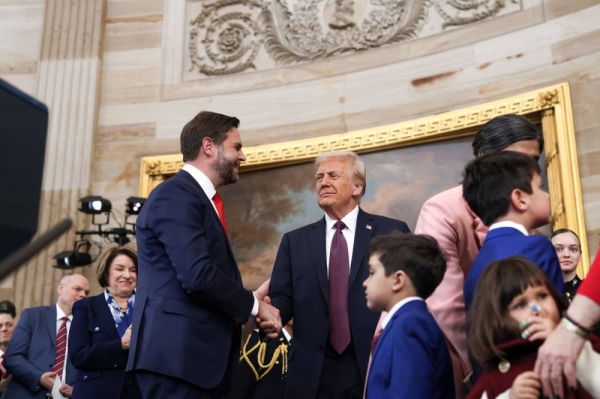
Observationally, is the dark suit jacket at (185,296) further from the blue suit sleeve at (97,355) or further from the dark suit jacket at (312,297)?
the blue suit sleeve at (97,355)

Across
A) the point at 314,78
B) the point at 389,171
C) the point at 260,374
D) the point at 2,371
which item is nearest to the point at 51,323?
the point at 2,371

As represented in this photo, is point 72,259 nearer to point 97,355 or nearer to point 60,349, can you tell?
point 60,349

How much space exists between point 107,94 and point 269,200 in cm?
251

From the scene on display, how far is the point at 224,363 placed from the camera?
365 cm

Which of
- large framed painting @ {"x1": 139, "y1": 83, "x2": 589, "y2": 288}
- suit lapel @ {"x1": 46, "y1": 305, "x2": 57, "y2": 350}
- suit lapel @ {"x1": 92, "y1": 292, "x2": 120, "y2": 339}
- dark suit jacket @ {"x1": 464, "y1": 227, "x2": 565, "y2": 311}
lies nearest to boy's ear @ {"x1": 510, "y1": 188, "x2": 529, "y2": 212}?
dark suit jacket @ {"x1": 464, "y1": 227, "x2": 565, "y2": 311}

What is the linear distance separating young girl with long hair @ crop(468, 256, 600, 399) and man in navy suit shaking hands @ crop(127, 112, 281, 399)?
131 cm

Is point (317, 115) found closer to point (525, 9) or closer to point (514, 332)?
point (525, 9)

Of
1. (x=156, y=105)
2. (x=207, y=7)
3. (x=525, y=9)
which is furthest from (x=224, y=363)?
(x=207, y=7)

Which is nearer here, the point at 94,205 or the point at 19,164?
the point at 19,164

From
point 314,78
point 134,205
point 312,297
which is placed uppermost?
point 314,78

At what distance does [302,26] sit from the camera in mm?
8664

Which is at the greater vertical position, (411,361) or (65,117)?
(65,117)

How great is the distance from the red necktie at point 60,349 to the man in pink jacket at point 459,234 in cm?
314

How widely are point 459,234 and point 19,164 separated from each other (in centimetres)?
228
